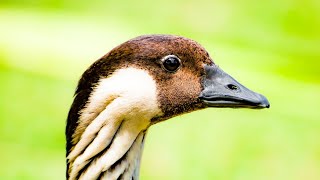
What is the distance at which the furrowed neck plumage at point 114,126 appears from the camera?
156 inches

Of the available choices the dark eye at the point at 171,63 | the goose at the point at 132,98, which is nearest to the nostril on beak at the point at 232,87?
the goose at the point at 132,98

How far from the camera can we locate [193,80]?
164 inches

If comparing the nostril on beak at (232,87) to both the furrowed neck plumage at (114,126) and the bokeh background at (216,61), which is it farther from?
the bokeh background at (216,61)

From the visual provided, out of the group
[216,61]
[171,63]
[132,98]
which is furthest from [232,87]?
[216,61]

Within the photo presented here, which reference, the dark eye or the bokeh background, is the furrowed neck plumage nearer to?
the dark eye

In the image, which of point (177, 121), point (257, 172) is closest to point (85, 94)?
point (257, 172)

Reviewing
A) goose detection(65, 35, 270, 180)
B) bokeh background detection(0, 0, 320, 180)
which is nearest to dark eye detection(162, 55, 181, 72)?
goose detection(65, 35, 270, 180)

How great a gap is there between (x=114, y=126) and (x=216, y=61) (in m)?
4.75

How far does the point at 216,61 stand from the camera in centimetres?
867

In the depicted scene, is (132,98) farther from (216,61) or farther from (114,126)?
(216,61)

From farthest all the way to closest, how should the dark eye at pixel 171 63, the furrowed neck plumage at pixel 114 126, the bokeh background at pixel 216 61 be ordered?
1. the bokeh background at pixel 216 61
2. the dark eye at pixel 171 63
3. the furrowed neck plumage at pixel 114 126

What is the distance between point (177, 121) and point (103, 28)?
2234mm

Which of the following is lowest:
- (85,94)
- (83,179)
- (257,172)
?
(257,172)
